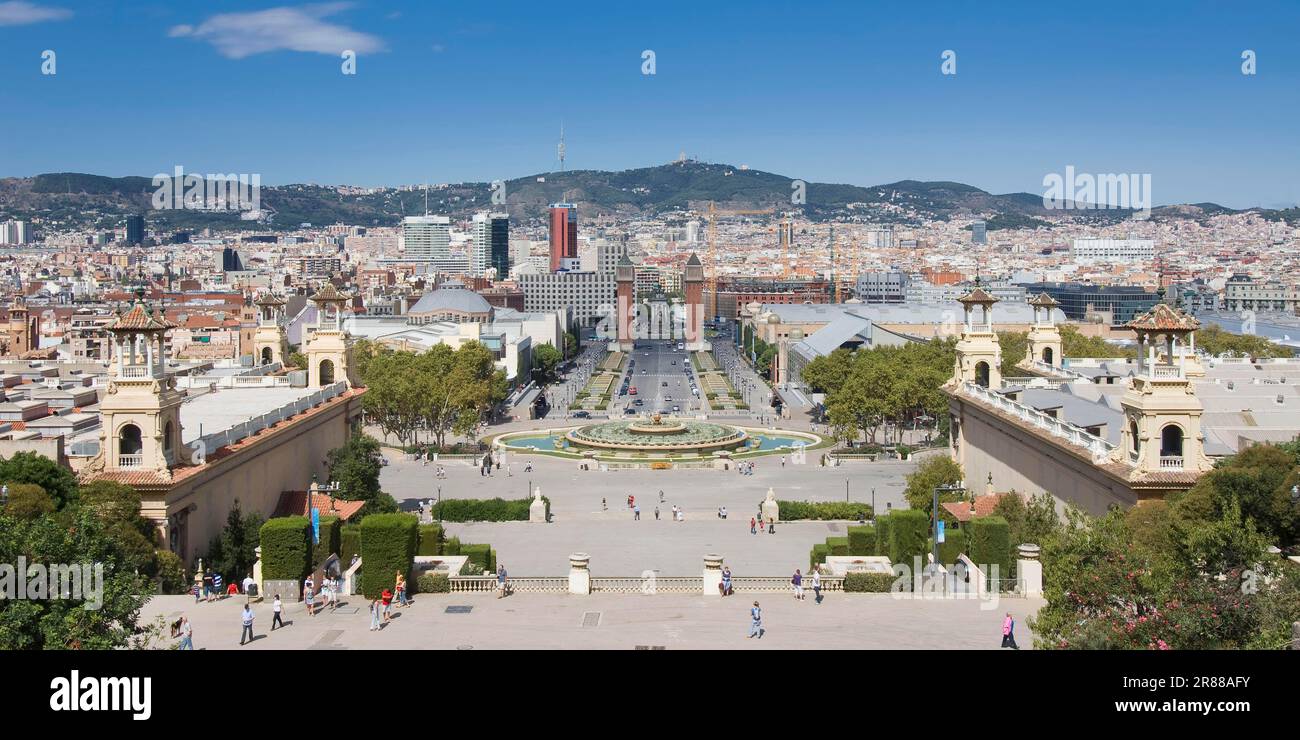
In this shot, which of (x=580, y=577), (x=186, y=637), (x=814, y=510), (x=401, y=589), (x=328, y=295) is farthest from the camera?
(x=328, y=295)

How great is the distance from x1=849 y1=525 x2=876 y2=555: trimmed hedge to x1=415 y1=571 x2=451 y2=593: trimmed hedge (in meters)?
10.8

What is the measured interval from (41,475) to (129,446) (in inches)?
113

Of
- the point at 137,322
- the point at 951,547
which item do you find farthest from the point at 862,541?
the point at 137,322

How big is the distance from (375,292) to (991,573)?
155 meters

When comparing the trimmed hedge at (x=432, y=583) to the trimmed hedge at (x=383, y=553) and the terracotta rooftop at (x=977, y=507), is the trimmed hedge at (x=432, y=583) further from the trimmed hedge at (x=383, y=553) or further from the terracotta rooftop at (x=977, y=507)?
the terracotta rooftop at (x=977, y=507)

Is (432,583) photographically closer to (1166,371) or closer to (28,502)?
(28,502)

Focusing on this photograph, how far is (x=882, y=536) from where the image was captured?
98.5 feet

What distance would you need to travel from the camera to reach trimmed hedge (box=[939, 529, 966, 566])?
28.1 m

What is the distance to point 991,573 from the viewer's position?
26031 millimetres

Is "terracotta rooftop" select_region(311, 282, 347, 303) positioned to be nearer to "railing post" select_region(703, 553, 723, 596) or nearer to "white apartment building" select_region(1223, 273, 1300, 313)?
"railing post" select_region(703, 553, 723, 596)

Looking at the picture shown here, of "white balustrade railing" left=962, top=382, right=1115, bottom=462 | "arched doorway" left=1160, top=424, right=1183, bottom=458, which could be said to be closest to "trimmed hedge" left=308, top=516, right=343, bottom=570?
"white balustrade railing" left=962, top=382, right=1115, bottom=462

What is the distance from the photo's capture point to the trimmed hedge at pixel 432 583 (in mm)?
24781

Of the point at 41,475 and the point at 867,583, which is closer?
the point at 41,475
